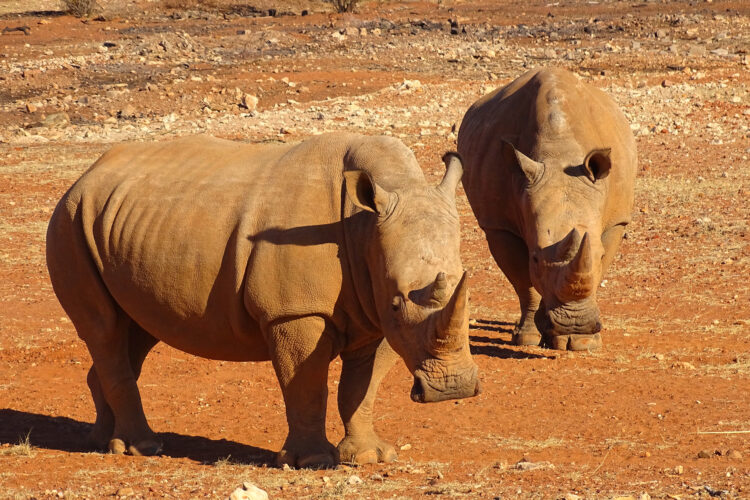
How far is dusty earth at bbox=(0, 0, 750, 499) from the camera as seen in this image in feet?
22.2

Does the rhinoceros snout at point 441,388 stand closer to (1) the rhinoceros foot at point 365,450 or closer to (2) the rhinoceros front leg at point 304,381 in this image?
(2) the rhinoceros front leg at point 304,381

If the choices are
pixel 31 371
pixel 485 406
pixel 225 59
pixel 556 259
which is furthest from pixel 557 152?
pixel 225 59

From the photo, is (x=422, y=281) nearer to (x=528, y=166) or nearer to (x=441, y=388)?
(x=441, y=388)

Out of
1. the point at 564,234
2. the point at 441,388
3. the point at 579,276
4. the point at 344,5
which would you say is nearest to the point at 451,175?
the point at 441,388

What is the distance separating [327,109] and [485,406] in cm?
1536

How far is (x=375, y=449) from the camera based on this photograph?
23.0 ft

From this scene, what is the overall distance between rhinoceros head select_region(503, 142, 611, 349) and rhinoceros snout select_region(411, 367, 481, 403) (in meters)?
2.92

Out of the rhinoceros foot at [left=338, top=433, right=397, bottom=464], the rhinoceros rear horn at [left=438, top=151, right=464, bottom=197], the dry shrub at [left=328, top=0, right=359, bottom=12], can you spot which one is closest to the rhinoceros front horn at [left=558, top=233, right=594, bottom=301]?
the rhinoceros rear horn at [left=438, top=151, right=464, bottom=197]

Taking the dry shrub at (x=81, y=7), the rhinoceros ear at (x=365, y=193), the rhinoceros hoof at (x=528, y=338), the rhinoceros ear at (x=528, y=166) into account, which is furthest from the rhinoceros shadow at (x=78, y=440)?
the dry shrub at (x=81, y=7)

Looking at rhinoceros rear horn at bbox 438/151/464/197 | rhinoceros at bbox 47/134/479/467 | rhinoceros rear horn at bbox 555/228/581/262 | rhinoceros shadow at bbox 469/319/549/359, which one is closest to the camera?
rhinoceros at bbox 47/134/479/467

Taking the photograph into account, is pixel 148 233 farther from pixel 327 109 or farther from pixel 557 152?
pixel 327 109

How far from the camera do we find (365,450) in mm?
6969

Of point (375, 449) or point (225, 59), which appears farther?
point (225, 59)

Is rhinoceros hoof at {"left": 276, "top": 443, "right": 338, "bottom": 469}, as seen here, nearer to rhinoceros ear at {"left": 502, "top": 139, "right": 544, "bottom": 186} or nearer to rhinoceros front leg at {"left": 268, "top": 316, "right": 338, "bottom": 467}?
rhinoceros front leg at {"left": 268, "top": 316, "right": 338, "bottom": 467}
